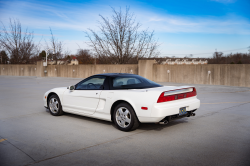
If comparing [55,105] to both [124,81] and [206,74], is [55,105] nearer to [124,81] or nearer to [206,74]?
[124,81]

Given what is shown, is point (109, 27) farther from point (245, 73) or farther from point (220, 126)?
point (220, 126)

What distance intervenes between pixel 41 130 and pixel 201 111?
513 centimetres

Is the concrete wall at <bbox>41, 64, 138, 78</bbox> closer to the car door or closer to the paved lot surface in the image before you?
the car door

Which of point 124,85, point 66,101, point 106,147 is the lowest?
point 106,147

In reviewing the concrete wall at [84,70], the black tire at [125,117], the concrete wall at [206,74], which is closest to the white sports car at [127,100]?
the black tire at [125,117]

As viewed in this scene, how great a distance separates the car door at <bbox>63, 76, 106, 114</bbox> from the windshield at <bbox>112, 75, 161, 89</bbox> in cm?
39

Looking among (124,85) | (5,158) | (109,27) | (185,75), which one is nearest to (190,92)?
(124,85)

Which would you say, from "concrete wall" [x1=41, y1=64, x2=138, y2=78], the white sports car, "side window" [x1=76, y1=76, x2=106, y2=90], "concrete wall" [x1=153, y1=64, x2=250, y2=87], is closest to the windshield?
the white sports car

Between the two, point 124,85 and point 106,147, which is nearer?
point 106,147

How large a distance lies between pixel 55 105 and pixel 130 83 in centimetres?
255

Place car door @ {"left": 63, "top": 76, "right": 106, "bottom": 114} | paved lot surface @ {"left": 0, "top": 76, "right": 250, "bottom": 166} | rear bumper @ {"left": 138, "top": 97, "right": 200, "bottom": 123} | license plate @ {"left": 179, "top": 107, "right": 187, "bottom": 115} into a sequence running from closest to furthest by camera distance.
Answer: paved lot surface @ {"left": 0, "top": 76, "right": 250, "bottom": 166}
rear bumper @ {"left": 138, "top": 97, "right": 200, "bottom": 123}
license plate @ {"left": 179, "top": 107, "right": 187, "bottom": 115}
car door @ {"left": 63, "top": 76, "right": 106, "bottom": 114}

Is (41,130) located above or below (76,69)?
below

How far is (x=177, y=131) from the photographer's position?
215 inches

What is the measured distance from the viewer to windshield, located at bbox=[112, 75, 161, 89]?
5.83 meters
